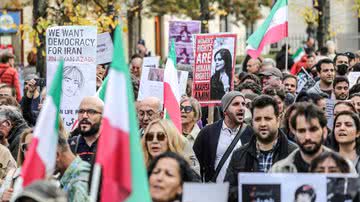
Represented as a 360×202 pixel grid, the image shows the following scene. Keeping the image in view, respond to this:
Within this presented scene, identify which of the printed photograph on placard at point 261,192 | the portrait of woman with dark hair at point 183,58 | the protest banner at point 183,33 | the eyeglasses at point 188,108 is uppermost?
the protest banner at point 183,33

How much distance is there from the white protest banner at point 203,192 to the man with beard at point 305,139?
1.26m

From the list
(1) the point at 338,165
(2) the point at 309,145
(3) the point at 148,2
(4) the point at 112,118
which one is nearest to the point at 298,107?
(2) the point at 309,145

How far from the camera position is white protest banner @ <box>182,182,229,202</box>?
8016 millimetres

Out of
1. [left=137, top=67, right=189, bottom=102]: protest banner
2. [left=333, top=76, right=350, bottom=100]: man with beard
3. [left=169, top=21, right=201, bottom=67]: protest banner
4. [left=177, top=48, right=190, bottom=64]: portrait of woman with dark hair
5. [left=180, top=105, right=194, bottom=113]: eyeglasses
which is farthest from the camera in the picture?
[left=169, top=21, right=201, bottom=67]: protest banner

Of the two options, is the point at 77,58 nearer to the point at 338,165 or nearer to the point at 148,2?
the point at 338,165

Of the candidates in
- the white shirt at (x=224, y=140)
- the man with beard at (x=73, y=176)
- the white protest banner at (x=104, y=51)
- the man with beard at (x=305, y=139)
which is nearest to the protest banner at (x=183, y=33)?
the white protest banner at (x=104, y=51)

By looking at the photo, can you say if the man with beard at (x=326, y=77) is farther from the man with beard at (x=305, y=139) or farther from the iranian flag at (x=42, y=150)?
the iranian flag at (x=42, y=150)

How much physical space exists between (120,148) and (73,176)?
6.45ft

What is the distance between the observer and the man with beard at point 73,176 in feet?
30.8

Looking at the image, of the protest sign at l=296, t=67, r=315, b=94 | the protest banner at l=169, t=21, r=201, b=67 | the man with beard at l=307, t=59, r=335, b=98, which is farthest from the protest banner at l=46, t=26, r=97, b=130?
the protest banner at l=169, t=21, r=201, b=67

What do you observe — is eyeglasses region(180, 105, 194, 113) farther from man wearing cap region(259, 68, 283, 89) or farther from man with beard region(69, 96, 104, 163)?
man wearing cap region(259, 68, 283, 89)

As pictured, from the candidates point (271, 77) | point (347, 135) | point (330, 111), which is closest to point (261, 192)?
point (347, 135)

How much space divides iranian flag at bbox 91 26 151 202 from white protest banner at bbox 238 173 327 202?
1.35m

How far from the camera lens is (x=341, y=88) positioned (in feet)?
51.1
